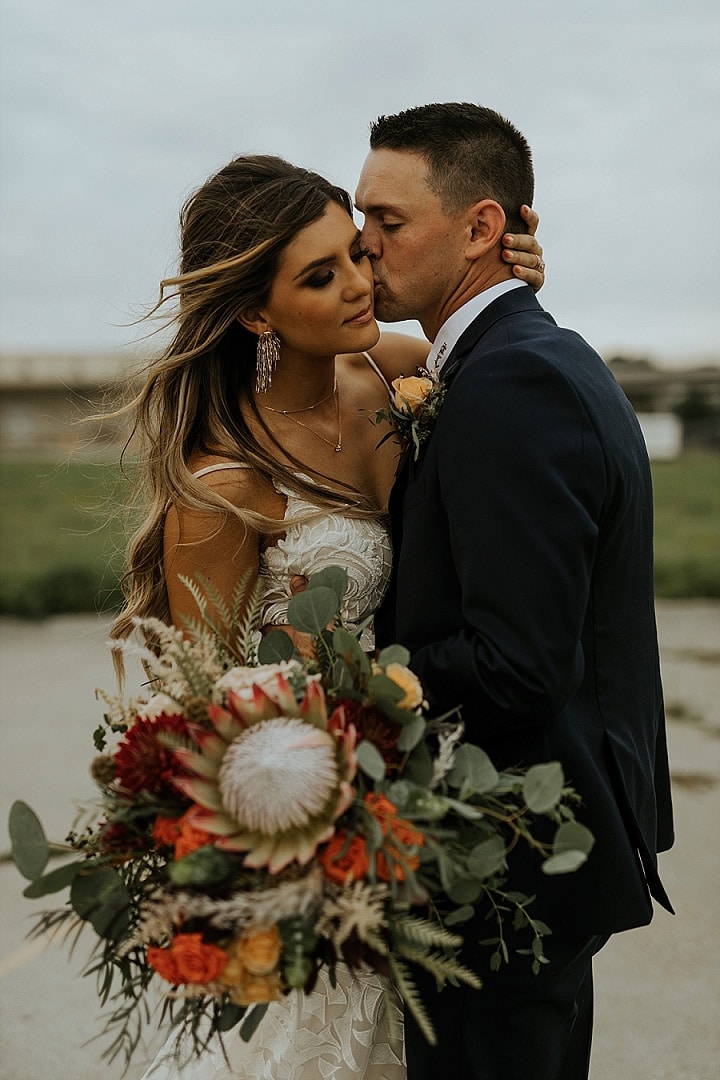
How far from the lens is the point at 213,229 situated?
2.78 metres

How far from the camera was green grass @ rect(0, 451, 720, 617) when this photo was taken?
1087 centimetres

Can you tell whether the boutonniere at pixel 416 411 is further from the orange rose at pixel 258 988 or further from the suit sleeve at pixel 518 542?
the orange rose at pixel 258 988

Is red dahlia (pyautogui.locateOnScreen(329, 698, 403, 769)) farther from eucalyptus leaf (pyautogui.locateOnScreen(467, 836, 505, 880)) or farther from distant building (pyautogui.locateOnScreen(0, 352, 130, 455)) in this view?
distant building (pyautogui.locateOnScreen(0, 352, 130, 455))

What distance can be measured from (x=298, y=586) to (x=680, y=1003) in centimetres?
237

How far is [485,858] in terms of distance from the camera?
72.2 inches

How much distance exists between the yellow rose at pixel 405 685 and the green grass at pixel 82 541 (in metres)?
6.75

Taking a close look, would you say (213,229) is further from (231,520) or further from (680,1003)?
(680,1003)

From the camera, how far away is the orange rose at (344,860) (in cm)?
164

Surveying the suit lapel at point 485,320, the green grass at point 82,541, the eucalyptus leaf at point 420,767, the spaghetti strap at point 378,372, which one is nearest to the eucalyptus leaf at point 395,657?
the eucalyptus leaf at point 420,767

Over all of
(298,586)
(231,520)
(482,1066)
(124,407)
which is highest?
(124,407)

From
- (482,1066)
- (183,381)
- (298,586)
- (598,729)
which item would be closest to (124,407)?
(183,381)

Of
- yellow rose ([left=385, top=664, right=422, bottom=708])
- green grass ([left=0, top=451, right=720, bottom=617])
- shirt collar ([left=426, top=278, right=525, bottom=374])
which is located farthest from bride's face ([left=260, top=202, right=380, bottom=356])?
green grass ([left=0, top=451, right=720, bottom=617])

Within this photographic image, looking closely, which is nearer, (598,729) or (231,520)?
(598,729)

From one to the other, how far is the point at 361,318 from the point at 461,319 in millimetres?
292
